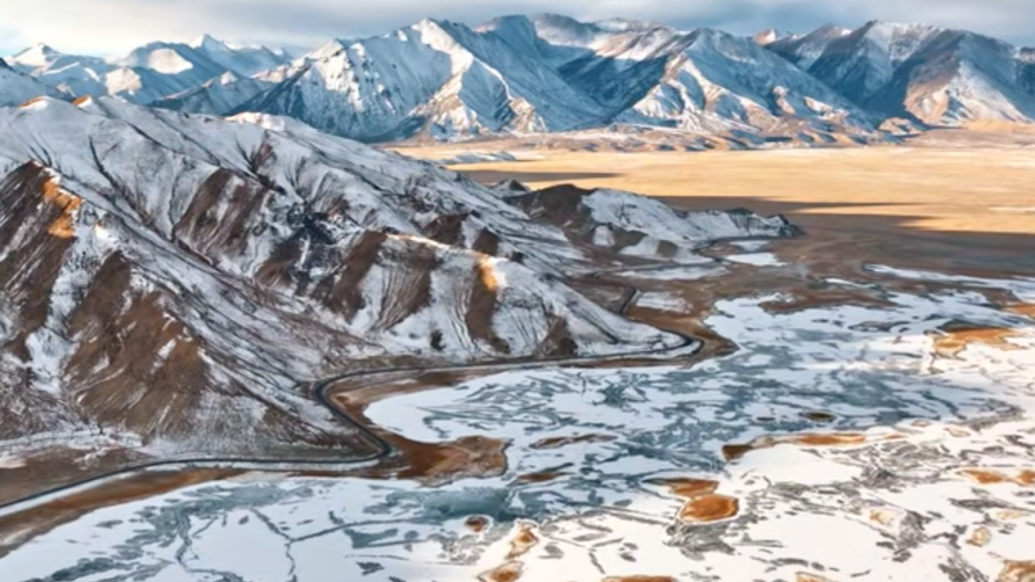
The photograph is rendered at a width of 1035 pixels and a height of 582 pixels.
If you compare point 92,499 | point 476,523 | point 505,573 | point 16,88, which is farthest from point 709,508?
point 16,88

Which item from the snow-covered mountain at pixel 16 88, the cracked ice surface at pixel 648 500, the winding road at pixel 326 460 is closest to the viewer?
the cracked ice surface at pixel 648 500

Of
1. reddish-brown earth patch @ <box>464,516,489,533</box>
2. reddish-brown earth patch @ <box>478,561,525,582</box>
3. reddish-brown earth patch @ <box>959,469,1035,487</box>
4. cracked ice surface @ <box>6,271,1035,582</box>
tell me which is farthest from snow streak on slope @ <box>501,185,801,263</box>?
reddish-brown earth patch @ <box>478,561,525,582</box>

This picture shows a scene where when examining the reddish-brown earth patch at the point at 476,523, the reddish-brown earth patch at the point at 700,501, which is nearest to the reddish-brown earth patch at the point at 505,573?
the reddish-brown earth patch at the point at 476,523

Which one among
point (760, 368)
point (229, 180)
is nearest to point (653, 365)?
point (760, 368)

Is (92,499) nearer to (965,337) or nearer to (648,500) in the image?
(648,500)

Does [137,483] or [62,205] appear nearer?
[137,483]

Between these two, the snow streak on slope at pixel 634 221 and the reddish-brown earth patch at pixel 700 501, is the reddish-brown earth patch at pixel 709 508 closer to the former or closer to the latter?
the reddish-brown earth patch at pixel 700 501
